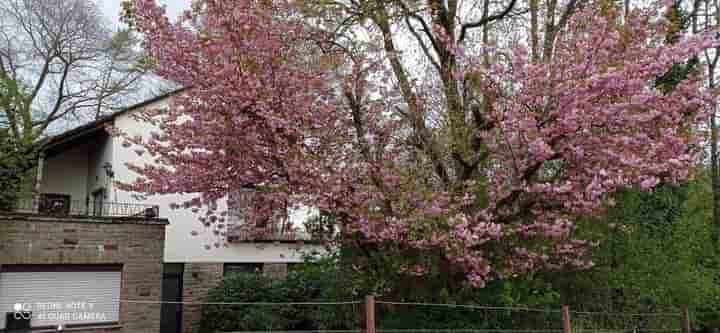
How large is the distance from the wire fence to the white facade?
155 centimetres

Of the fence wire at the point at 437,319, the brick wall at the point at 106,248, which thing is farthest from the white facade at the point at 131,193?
the brick wall at the point at 106,248

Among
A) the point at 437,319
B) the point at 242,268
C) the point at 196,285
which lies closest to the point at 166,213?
the point at 196,285

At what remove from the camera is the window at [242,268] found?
13.4m

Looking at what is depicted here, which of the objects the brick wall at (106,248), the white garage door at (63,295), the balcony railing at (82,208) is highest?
the balcony railing at (82,208)

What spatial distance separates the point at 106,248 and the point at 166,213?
3.34 meters

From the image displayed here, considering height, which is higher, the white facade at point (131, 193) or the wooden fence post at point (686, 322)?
the white facade at point (131, 193)

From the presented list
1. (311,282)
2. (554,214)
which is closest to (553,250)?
(554,214)

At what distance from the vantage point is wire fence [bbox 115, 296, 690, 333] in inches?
280

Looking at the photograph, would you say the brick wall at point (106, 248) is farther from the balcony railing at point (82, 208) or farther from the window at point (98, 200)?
the window at point (98, 200)

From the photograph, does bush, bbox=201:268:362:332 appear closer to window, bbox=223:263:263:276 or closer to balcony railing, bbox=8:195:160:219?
window, bbox=223:263:263:276

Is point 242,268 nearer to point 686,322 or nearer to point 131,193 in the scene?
point 131,193

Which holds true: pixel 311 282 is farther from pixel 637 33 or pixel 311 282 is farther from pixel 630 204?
pixel 637 33

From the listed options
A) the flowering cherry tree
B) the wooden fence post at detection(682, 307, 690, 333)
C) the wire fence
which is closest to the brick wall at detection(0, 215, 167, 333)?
the wire fence

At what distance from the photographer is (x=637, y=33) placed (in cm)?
637
